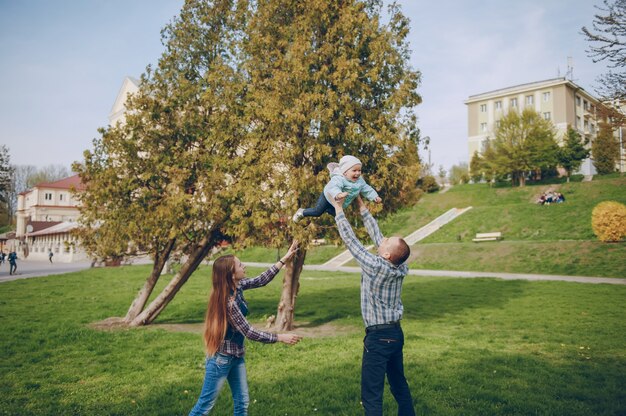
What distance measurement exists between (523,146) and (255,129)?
4312cm

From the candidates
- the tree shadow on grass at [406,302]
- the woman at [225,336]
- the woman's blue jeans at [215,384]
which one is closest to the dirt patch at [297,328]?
the tree shadow on grass at [406,302]

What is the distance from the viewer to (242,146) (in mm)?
11055

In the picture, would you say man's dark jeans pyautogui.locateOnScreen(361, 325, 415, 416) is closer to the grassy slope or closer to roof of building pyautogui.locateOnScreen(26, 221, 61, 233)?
the grassy slope

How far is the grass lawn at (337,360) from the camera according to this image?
19.3 feet

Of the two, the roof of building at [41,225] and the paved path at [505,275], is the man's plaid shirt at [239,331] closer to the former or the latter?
the paved path at [505,275]

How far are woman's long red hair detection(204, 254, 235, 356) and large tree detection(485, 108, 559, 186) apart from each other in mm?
47591

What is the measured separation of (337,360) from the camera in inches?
314

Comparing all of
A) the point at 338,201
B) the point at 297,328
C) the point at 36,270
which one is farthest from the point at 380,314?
the point at 36,270

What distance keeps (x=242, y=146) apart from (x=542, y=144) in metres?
43.7

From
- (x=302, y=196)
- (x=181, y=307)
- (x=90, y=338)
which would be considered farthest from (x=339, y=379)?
(x=181, y=307)

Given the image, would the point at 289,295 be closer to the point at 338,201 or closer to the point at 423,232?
the point at 338,201

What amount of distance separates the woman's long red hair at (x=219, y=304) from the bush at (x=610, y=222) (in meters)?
26.2

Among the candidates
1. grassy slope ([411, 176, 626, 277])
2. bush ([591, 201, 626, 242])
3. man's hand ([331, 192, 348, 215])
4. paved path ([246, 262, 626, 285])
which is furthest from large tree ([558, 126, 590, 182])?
man's hand ([331, 192, 348, 215])

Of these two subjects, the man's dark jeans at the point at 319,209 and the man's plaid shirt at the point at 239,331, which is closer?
the man's plaid shirt at the point at 239,331
